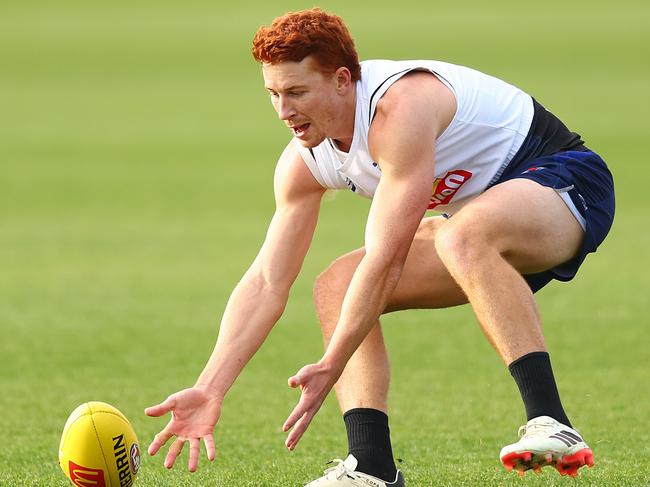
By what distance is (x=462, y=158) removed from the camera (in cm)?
535

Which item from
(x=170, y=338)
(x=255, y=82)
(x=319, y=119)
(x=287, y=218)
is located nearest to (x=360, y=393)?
(x=287, y=218)

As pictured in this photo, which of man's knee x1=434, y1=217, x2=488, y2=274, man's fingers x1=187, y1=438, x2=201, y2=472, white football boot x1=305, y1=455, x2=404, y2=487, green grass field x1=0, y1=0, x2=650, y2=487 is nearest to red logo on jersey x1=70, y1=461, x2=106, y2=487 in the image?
man's fingers x1=187, y1=438, x2=201, y2=472

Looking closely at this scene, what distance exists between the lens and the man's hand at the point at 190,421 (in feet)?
16.6

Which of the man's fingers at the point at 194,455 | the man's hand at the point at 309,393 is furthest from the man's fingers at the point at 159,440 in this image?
the man's hand at the point at 309,393

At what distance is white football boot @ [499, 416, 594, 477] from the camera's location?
4.62 metres

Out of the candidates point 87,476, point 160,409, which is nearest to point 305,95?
point 160,409

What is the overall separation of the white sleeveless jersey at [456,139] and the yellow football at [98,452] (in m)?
1.41

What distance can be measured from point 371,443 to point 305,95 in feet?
5.05

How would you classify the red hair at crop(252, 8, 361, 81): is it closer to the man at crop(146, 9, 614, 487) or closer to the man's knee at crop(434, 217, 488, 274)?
the man at crop(146, 9, 614, 487)

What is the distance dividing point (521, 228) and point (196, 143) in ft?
73.2

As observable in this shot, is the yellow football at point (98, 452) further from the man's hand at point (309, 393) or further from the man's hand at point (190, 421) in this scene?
the man's hand at point (309, 393)

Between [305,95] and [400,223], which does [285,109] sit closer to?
[305,95]

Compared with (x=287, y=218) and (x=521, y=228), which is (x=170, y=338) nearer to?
(x=287, y=218)

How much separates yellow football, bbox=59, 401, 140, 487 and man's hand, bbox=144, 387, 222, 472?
218mm
